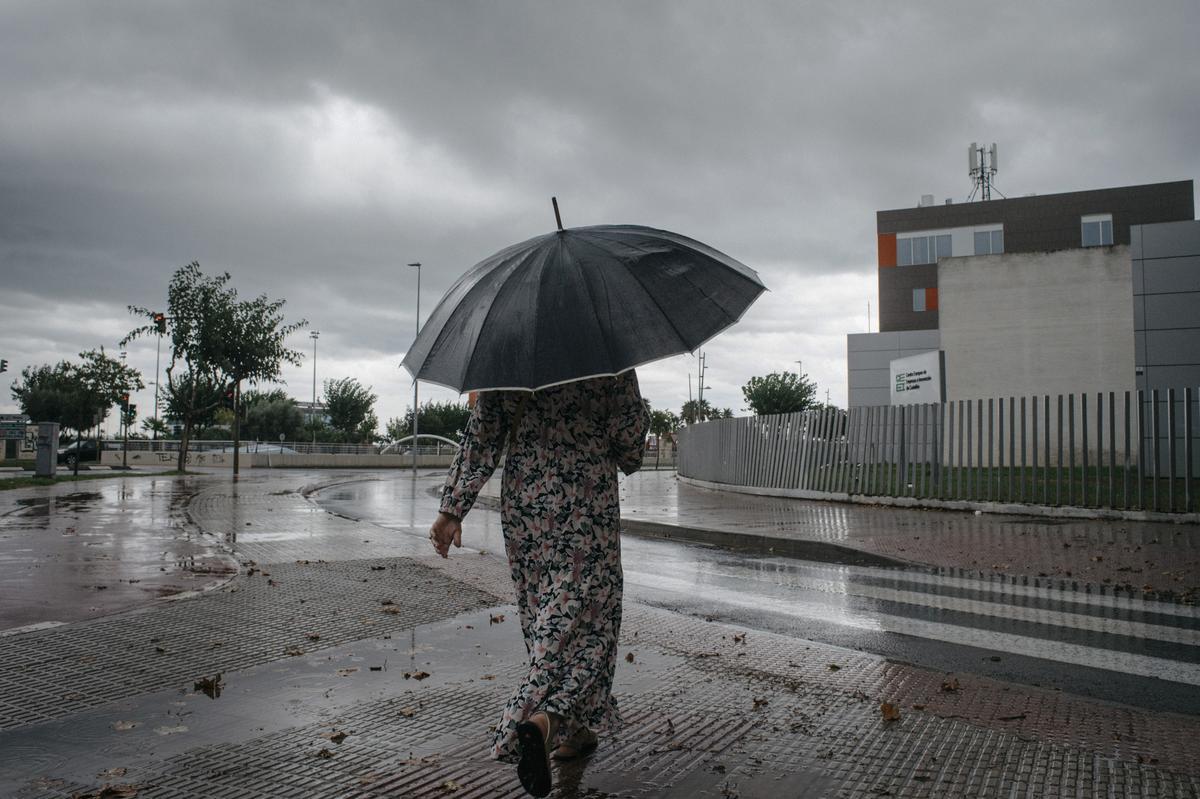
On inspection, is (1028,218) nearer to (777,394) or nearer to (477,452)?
(777,394)

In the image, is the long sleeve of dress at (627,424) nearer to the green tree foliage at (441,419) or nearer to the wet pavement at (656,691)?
the wet pavement at (656,691)

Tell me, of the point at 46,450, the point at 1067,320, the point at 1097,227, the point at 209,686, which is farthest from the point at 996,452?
the point at 1097,227

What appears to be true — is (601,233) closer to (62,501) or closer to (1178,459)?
(1178,459)

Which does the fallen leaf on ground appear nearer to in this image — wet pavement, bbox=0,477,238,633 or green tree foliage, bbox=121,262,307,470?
wet pavement, bbox=0,477,238,633

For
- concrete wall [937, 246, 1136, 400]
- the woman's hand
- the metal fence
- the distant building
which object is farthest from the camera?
concrete wall [937, 246, 1136, 400]

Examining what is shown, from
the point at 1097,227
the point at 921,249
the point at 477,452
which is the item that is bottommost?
the point at 477,452

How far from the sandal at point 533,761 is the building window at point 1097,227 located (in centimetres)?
6138

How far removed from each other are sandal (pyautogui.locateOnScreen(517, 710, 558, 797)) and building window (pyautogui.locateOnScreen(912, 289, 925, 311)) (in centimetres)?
5894

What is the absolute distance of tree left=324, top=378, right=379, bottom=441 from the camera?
82.8 m

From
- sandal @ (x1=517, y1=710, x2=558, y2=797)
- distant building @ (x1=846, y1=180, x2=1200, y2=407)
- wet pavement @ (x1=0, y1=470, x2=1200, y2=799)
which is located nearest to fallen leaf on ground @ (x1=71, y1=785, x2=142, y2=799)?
wet pavement @ (x1=0, y1=470, x2=1200, y2=799)

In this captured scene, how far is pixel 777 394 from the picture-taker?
5875 cm

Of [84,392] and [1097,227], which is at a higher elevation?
[1097,227]

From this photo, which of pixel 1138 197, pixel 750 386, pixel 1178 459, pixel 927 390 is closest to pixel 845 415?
pixel 1178 459

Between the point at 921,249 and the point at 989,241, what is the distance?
4.17 m
